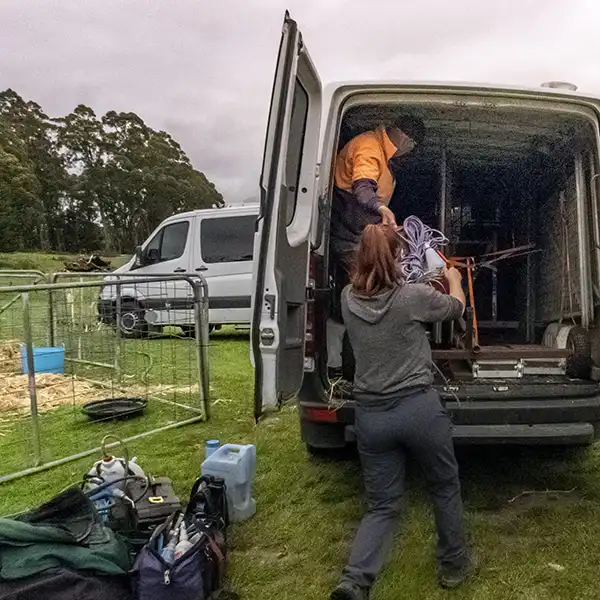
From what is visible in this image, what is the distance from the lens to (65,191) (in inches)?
1617

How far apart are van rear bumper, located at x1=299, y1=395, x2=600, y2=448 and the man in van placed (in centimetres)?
38

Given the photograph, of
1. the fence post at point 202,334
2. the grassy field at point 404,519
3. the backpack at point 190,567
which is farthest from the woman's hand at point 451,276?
the fence post at point 202,334

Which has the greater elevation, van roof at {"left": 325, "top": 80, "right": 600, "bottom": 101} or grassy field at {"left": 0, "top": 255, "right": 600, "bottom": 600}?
van roof at {"left": 325, "top": 80, "right": 600, "bottom": 101}

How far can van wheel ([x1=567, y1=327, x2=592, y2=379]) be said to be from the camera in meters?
3.88

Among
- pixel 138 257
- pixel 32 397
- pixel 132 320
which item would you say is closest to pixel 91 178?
pixel 138 257

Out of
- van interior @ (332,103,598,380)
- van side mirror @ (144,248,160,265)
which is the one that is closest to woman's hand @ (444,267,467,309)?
van interior @ (332,103,598,380)

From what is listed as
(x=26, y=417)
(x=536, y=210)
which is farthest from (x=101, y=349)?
(x=536, y=210)

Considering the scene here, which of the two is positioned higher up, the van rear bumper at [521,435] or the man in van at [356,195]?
the man in van at [356,195]

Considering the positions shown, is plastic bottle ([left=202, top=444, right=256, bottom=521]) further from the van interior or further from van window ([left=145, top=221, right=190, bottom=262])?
van window ([left=145, top=221, right=190, bottom=262])

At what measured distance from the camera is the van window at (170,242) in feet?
36.3

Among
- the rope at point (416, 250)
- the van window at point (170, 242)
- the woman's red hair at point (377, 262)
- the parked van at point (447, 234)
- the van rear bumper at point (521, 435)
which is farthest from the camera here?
the van window at point (170, 242)

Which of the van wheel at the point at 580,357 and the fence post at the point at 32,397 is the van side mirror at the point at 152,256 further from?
the van wheel at the point at 580,357

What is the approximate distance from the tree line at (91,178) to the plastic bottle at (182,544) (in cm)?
3703

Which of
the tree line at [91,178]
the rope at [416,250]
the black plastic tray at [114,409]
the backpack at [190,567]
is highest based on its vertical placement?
the tree line at [91,178]
